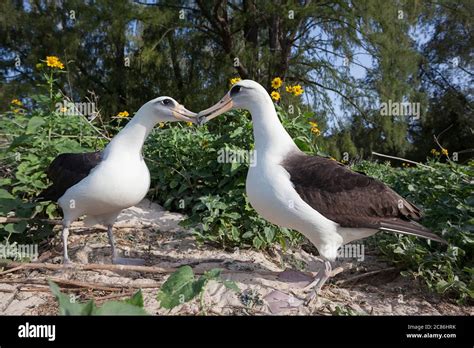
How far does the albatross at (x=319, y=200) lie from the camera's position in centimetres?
285

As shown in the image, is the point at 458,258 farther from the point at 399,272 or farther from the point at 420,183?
the point at 420,183

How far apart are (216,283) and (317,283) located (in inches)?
26.8

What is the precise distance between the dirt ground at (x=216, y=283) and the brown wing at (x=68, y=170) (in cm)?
54

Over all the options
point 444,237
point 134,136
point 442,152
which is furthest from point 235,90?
point 442,152

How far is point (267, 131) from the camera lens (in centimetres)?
320

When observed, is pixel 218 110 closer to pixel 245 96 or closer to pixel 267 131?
pixel 245 96

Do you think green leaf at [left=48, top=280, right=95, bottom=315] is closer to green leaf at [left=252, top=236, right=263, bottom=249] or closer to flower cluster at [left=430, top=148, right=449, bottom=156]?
green leaf at [left=252, top=236, right=263, bottom=249]

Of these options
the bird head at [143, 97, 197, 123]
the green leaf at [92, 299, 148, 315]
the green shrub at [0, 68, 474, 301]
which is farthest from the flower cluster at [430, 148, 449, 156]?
the green leaf at [92, 299, 148, 315]

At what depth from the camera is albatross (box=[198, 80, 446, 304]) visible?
285cm

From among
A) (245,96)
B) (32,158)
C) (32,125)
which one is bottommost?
(32,158)

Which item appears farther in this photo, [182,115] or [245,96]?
[182,115]

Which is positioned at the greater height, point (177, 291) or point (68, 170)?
point (68, 170)
